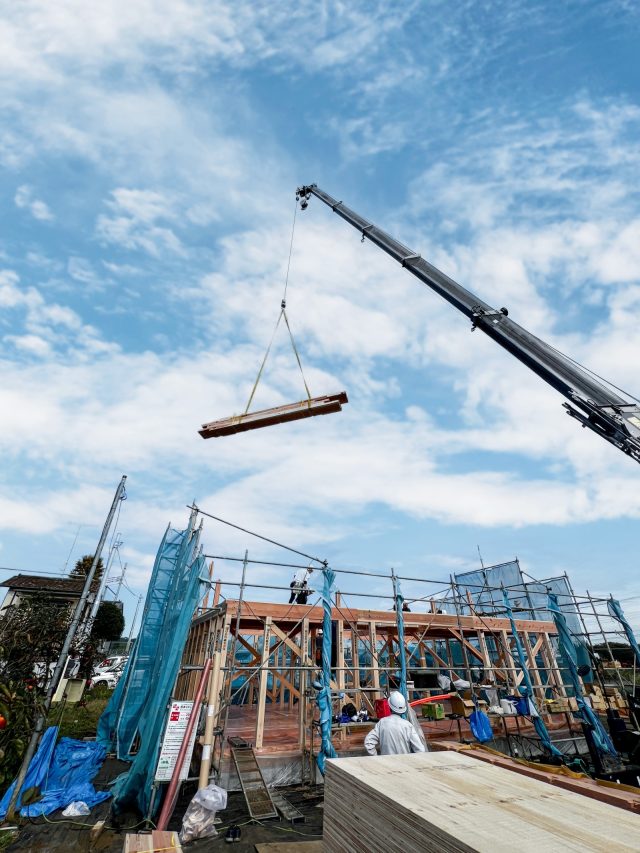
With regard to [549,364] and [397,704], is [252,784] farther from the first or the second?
[549,364]

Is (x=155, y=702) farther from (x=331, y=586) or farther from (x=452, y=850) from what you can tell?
(x=452, y=850)

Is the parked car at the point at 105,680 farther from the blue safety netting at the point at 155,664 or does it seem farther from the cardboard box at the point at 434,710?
the cardboard box at the point at 434,710

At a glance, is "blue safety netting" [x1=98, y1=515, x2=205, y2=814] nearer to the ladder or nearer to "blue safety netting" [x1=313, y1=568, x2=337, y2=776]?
the ladder

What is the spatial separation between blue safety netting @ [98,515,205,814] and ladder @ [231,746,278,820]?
70.7 inches

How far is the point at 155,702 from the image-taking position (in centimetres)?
733

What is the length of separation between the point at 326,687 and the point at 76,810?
4.81 meters

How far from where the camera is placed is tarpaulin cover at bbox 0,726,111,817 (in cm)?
722

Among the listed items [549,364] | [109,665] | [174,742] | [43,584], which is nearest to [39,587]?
[43,584]

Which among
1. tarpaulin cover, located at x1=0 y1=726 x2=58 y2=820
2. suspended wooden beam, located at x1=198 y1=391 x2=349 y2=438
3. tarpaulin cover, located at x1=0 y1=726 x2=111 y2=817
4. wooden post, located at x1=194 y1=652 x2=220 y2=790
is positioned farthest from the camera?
suspended wooden beam, located at x1=198 y1=391 x2=349 y2=438

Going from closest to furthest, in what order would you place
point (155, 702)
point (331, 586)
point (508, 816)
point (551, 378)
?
1. point (508, 816)
2. point (155, 702)
3. point (551, 378)
4. point (331, 586)

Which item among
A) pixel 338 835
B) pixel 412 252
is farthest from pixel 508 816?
pixel 412 252

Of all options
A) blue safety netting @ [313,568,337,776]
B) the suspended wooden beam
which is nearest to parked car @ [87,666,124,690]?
blue safety netting @ [313,568,337,776]

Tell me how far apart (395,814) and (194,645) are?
1408 centimetres

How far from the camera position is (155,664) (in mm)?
8562
